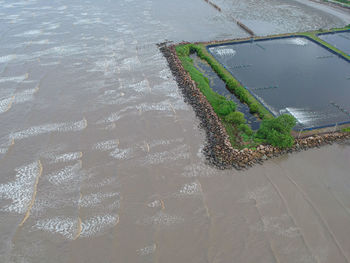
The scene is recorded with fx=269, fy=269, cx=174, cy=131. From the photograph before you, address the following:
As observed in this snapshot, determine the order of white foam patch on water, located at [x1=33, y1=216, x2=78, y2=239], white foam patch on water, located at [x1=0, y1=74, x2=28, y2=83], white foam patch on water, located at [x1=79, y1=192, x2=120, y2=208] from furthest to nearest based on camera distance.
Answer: white foam patch on water, located at [x1=0, y1=74, x2=28, y2=83] → white foam patch on water, located at [x1=79, y1=192, x2=120, y2=208] → white foam patch on water, located at [x1=33, y1=216, x2=78, y2=239]

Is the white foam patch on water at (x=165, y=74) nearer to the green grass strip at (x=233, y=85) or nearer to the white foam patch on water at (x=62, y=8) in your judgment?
the green grass strip at (x=233, y=85)

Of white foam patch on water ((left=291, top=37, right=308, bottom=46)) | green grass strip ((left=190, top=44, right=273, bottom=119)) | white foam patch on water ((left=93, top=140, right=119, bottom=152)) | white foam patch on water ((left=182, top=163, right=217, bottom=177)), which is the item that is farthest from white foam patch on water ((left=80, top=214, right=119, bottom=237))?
white foam patch on water ((left=291, top=37, right=308, bottom=46))

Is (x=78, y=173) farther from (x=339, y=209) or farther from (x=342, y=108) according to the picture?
(x=342, y=108)

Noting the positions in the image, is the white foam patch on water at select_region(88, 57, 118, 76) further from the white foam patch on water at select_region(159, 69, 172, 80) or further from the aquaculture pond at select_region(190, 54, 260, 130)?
the aquaculture pond at select_region(190, 54, 260, 130)

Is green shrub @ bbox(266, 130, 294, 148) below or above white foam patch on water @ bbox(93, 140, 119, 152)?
above

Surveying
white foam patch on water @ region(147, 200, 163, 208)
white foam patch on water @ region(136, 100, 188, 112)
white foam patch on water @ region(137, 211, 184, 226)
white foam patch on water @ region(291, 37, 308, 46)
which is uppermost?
white foam patch on water @ region(291, 37, 308, 46)

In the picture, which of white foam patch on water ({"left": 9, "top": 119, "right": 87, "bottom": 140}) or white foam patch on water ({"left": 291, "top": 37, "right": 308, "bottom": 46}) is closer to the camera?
white foam patch on water ({"left": 9, "top": 119, "right": 87, "bottom": 140})
